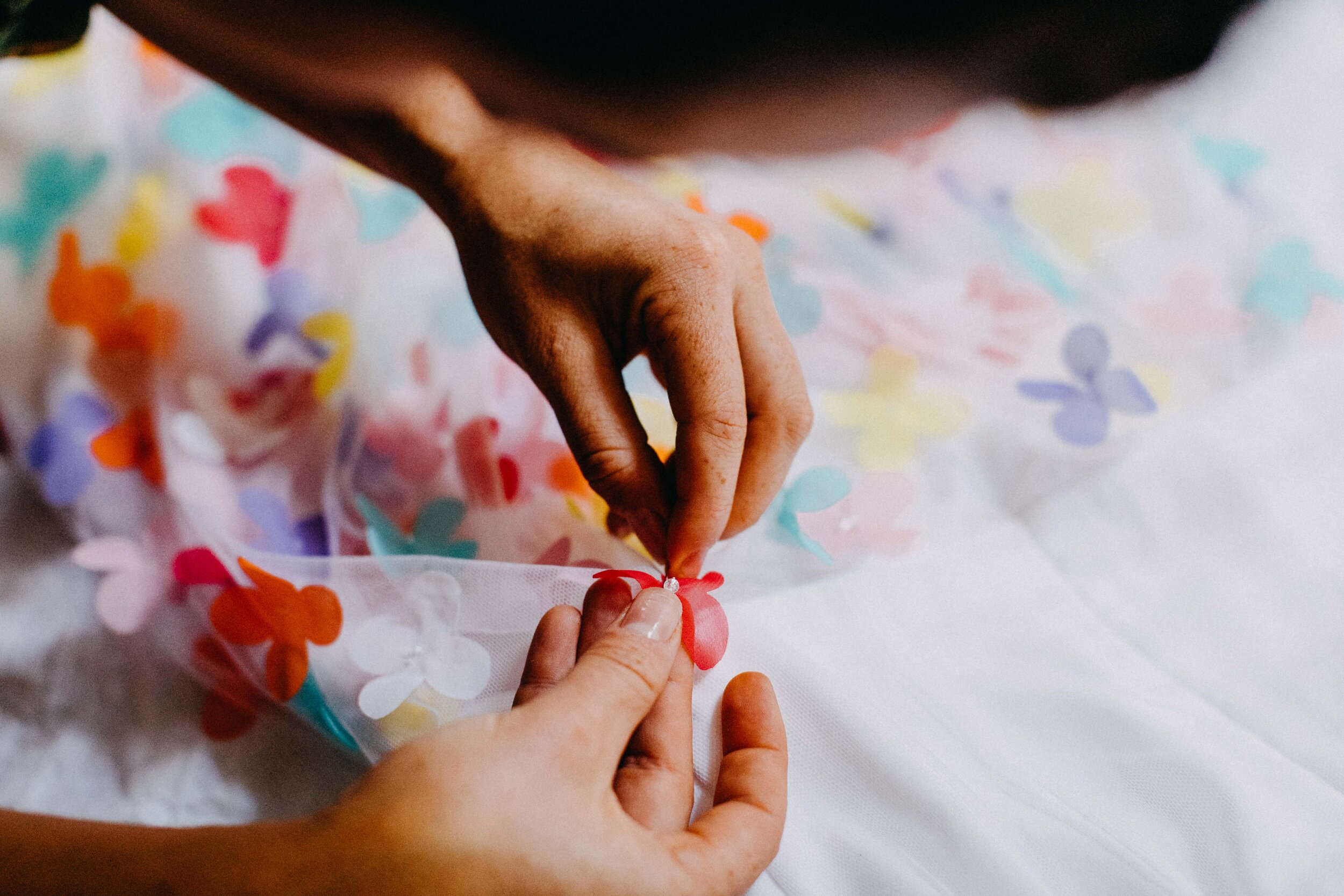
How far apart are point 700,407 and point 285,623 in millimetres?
370

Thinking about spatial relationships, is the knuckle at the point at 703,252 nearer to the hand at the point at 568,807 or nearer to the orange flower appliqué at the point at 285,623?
the hand at the point at 568,807

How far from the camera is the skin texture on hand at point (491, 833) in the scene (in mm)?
422

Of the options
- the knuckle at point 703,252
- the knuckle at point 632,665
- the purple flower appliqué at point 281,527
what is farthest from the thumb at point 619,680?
the purple flower appliqué at point 281,527

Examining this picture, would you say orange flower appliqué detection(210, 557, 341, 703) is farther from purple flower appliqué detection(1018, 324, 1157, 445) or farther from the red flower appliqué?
purple flower appliqué detection(1018, 324, 1157, 445)

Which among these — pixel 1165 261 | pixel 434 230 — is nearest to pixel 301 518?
pixel 434 230

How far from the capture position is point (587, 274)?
669 millimetres

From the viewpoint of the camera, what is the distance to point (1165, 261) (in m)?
0.94

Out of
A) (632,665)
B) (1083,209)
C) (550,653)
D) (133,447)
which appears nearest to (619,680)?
(632,665)

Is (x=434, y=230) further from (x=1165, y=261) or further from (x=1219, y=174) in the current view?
(x=1219, y=174)

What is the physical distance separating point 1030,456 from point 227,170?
2.79ft

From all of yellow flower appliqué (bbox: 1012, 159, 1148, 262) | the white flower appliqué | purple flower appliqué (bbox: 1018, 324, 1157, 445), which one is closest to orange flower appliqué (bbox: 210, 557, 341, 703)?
the white flower appliqué

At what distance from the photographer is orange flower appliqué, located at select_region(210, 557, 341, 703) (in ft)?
2.22

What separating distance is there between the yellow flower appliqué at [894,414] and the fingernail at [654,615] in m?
0.30

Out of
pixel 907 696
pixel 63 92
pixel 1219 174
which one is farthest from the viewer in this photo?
pixel 1219 174
